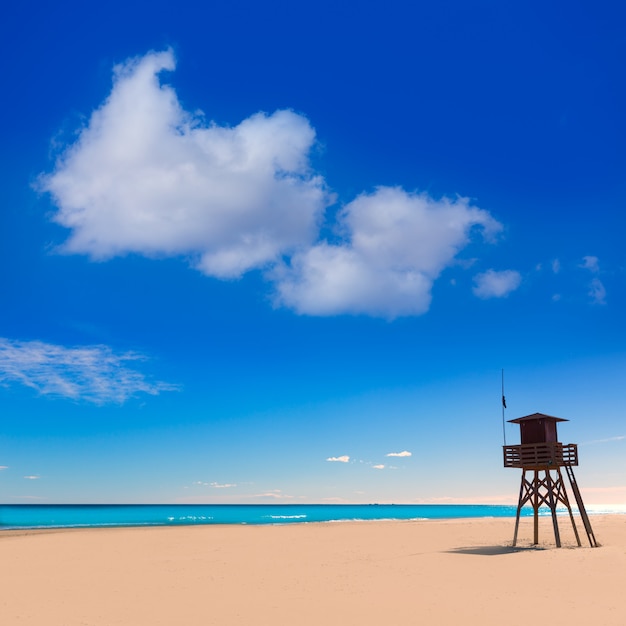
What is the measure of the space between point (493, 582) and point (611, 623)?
6477 mm

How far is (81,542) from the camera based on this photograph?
1687 inches

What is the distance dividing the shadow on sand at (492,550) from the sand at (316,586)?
0.11 meters

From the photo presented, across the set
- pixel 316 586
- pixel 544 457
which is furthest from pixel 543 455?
pixel 316 586

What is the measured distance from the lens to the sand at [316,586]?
16.7 m

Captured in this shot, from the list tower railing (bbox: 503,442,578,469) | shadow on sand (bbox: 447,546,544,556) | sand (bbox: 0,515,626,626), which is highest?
tower railing (bbox: 503,442,578,469)

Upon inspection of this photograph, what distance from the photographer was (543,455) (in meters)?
33.1

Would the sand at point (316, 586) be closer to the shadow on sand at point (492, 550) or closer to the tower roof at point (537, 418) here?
the shadow on sand at point (492, 550)

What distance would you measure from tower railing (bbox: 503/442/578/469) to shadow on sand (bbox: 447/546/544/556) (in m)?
4.56

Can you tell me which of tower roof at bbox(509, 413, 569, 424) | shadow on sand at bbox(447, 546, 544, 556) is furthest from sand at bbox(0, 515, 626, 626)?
tower roof at bbox(509, 413, 569, 424)

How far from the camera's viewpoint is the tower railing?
32.8 m

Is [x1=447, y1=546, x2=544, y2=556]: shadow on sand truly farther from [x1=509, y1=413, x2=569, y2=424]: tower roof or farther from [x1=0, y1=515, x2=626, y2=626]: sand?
[x1=509, y1=413, x2=569, y2=424]: tower roof

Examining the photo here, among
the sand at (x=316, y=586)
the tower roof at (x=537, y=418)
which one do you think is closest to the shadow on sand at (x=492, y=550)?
the sand at (x=316, y=586)

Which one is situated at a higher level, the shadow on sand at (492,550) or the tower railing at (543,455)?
the tower railing at (543,455)

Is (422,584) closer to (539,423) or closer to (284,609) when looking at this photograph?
(284,609)
